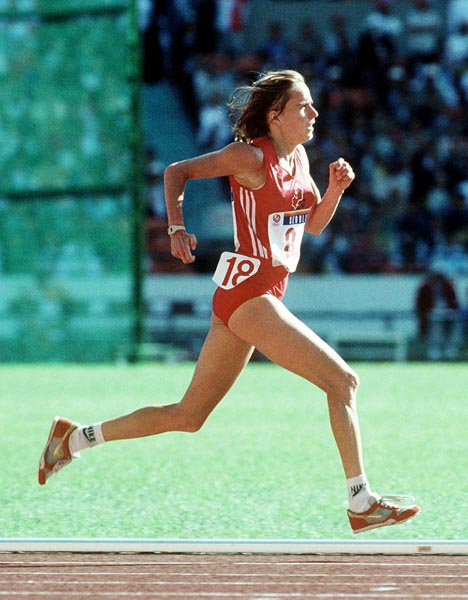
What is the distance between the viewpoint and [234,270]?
527cm

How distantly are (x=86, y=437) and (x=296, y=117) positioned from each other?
1.74m

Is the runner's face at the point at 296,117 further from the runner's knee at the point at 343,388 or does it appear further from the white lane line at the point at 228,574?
the white lane line at the point at 228,574

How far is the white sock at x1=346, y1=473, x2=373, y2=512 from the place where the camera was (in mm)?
4949

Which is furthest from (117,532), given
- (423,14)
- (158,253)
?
(423,14)

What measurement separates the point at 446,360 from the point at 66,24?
7.15 metres

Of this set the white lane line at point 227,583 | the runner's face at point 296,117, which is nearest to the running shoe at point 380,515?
the white lane line at point 227,583

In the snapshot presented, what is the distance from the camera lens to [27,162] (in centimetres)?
1670

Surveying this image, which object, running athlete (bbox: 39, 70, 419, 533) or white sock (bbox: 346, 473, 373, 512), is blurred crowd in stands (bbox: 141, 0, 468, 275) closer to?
running athlete (bbox: 39, 70, 419, 533)

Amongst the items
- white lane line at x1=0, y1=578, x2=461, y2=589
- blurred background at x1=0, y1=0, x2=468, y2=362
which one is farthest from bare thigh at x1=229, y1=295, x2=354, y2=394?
blurred background at x1=0, y1=0, x2=468, y2=362

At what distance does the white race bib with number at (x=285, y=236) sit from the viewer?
5.29 meters

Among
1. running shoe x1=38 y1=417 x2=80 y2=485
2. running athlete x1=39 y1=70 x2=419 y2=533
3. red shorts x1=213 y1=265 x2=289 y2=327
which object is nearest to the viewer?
running athlete x1=39 y1=70 x2=419 y2=533

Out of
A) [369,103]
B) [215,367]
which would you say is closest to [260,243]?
[215,367]

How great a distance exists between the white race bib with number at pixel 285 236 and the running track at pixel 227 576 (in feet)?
4.23

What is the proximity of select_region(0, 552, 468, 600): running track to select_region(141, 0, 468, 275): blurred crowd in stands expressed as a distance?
16.5 meters
